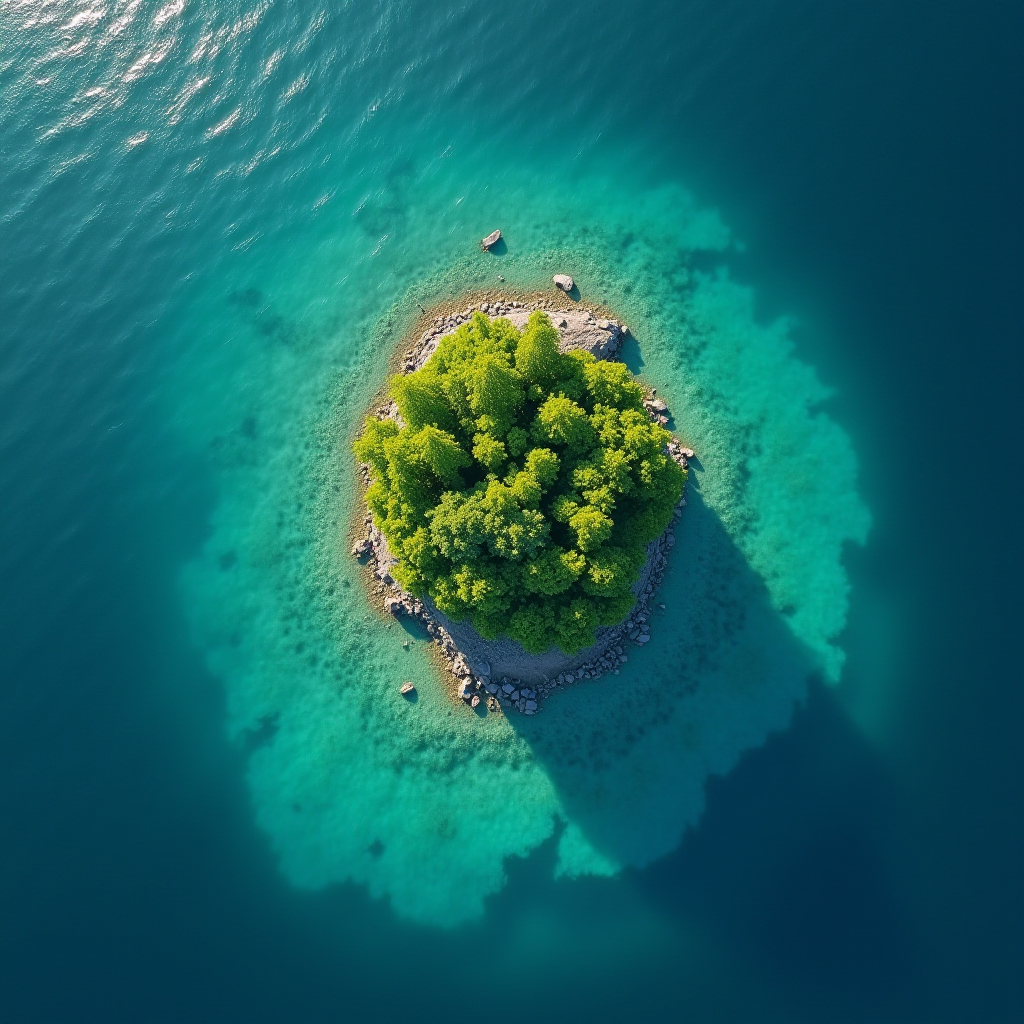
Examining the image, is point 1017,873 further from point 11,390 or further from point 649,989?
point 11,390

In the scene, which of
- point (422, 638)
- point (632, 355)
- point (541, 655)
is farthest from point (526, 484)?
point (632, 355)

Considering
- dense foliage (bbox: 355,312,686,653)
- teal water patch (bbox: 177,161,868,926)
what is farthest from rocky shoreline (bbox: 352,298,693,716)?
dense foliage (bbox: 355,312,686,653)

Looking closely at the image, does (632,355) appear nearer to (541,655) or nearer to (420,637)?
(541,655)

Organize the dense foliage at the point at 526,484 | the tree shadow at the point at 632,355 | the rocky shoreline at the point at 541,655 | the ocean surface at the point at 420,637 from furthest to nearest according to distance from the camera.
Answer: the tree shadow at the point at 632,355
the rocky shoreline at the point at 541,655
the ocean surface at the point at 420,637
the dense foliage at the point at 526,484

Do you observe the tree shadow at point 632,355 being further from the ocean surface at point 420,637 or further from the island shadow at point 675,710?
the island shadow at point 675,710

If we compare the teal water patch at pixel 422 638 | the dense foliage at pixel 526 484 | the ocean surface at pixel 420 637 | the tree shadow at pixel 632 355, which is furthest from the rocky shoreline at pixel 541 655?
the dense foliage at pixel 526 484
